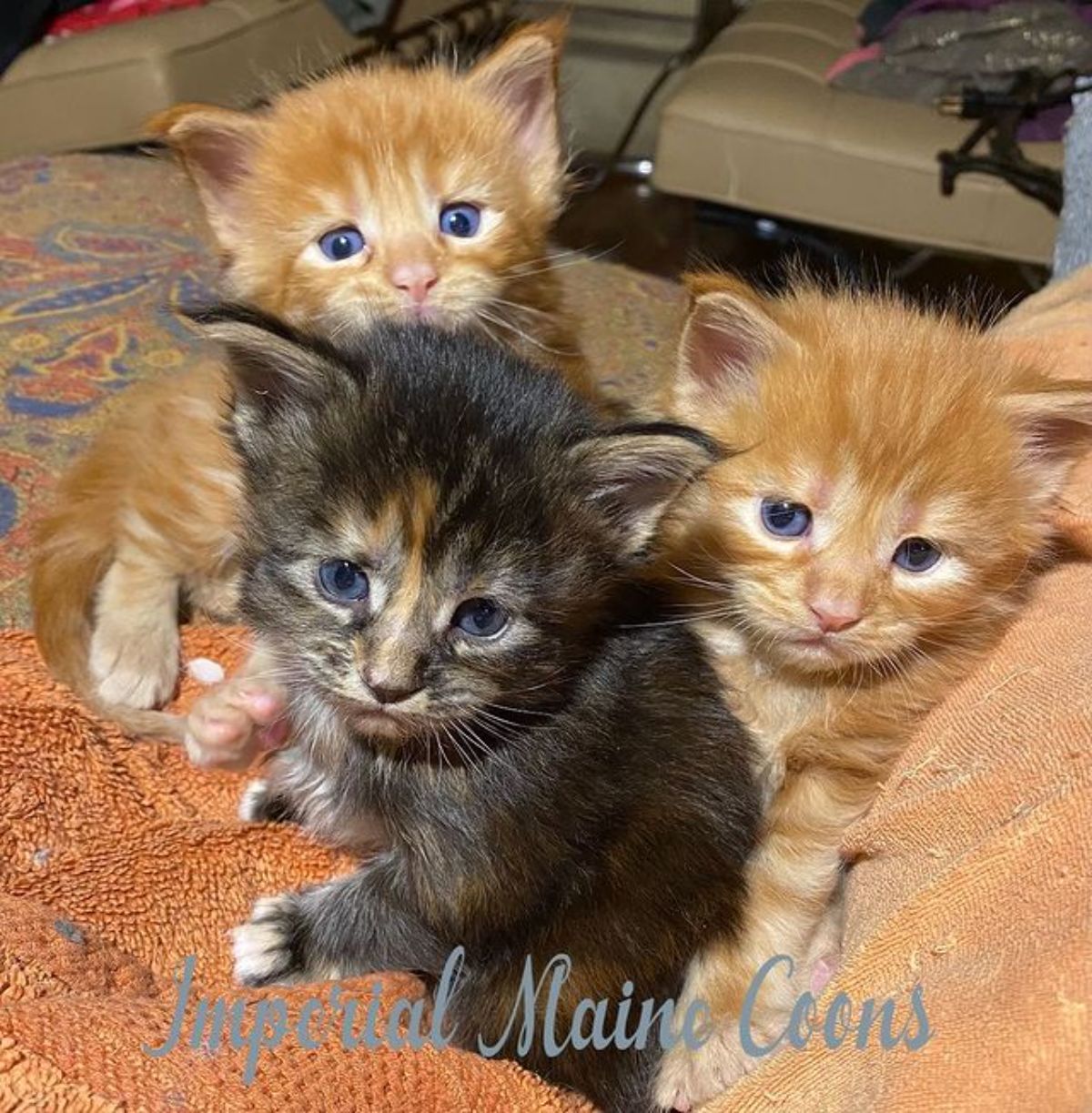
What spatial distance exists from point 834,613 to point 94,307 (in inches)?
57.8

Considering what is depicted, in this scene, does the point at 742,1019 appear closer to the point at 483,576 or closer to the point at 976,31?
the point at 483,576

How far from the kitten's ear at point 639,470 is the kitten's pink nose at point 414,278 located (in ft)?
1.62

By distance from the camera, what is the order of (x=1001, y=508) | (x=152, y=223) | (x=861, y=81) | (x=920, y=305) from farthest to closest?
(x=861, y=81), (x=152, y=223), (x=920, y=305), (x=1001, y=508)

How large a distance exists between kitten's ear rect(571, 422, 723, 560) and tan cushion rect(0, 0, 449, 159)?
8.92 feet

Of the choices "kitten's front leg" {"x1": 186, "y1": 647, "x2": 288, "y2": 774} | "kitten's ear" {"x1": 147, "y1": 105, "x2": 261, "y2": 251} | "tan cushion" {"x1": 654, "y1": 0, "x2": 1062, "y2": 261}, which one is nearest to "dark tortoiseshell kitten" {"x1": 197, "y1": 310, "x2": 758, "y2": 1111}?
"kitten's front leg" {"x1": 186, "y1": 647, "x2": 288, "y2": 774}

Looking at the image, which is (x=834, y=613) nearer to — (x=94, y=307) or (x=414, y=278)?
(x=414, y=278)

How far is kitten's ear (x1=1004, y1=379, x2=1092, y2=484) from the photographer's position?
1181 millimetres

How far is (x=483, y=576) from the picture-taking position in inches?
41.0

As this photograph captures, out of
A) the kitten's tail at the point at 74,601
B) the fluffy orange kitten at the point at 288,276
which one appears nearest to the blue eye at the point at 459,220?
the fluffy orange kitten at the point at 288,276

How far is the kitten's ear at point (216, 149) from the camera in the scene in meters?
1.53

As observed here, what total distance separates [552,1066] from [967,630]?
59cm

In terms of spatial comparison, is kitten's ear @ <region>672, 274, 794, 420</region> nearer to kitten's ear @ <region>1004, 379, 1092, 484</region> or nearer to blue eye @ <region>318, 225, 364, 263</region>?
kitten's ear @ <region>1004, 379, 1092, 484</region>

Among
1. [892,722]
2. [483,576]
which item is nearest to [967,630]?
[892,722]

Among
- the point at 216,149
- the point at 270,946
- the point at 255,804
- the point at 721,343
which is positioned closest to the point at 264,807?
the point at 255,804
